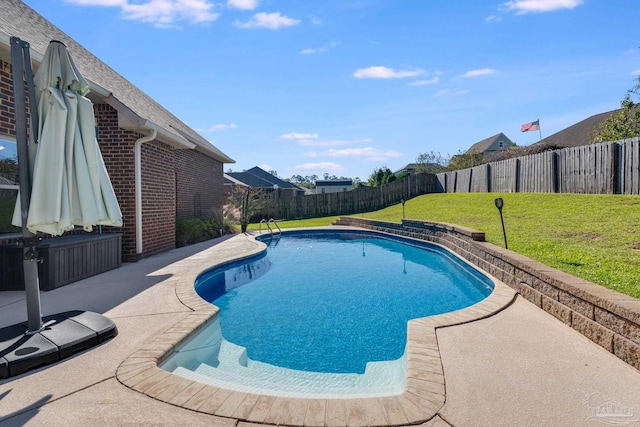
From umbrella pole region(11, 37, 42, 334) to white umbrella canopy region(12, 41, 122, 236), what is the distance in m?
0.07

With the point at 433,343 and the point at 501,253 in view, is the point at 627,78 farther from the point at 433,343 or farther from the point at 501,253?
the point at 433,343

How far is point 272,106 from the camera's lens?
18.7 metres

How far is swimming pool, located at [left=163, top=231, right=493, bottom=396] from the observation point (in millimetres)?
3324

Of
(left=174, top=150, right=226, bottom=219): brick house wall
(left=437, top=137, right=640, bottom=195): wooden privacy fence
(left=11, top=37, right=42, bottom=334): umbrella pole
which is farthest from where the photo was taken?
(left=174, top=150, right=226, bottom=219): brick house wall

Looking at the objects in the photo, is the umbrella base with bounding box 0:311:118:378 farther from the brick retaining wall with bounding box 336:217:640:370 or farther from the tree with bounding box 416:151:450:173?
the tree with bounding box 416:151:450:173

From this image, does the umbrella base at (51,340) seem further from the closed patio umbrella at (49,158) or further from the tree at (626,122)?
the tree at (626,122)

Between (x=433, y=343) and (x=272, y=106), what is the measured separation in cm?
1739

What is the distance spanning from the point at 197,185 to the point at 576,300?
1330 centimetres

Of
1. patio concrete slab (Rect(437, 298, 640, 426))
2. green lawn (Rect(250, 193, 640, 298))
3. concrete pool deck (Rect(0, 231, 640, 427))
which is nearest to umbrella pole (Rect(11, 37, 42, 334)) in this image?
concrete pool deck (Rect(0, 231, 640, 427))

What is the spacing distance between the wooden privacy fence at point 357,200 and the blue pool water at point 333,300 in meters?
13.3

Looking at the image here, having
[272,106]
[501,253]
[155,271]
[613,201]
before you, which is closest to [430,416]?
[501,253]

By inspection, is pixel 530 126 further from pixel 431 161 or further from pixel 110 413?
pixel 110 413

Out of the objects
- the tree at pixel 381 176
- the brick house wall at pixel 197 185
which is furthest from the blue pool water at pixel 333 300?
the tree at pixel 381 176

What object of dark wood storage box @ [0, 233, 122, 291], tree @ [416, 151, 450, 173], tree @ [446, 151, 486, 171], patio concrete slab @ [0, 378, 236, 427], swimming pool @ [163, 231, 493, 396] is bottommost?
swimming pool @ [163, 231, 493, 396]
